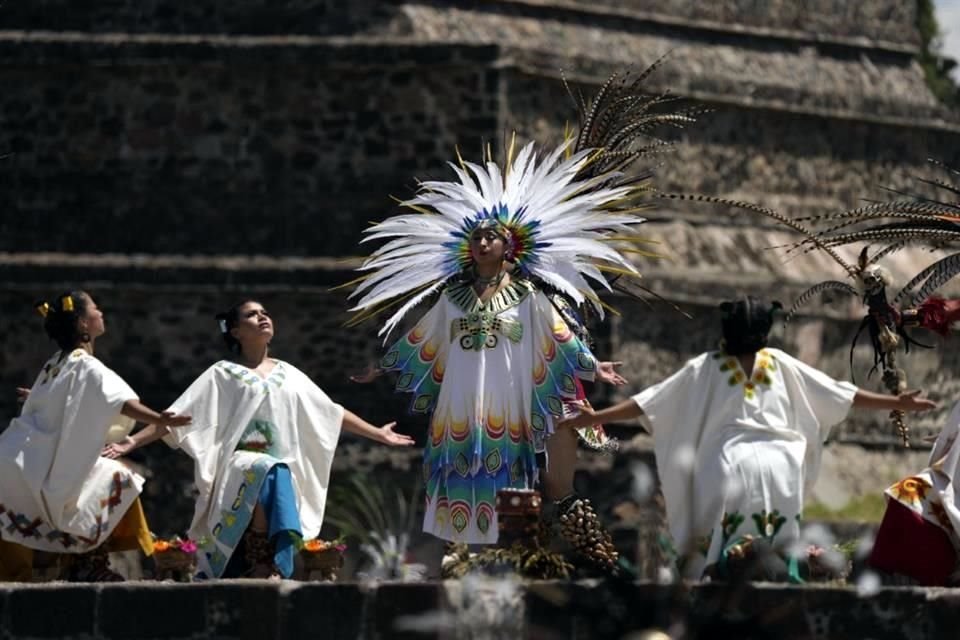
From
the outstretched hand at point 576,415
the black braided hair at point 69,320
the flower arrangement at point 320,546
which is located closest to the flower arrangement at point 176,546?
the flower arrangement at point 320,546

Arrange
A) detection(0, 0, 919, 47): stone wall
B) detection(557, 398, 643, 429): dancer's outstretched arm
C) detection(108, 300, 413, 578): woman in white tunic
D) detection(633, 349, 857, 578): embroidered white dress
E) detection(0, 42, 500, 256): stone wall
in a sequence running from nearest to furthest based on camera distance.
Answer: detection(633, 349, 857, 578): embroidered white dress → detection(557, 398, 643, 429): dancer's outstretched arm → detection(108, 300, 413, 578): woman in white tunic → detection(0, 42, 500, 256): stone wall → detection(0, 0, 919, 47): stone wall

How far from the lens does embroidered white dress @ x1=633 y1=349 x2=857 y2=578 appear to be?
1398cm

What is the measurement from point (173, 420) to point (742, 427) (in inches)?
105

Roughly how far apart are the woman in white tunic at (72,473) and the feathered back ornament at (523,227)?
1349 mm

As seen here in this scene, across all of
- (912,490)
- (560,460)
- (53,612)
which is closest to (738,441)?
(912,490)

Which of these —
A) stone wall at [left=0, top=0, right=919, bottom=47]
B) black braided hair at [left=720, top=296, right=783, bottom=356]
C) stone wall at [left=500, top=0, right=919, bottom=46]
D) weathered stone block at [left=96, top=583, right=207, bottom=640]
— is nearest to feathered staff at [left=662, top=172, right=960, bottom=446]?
black braided hair at [left=720, top=296, right=783, bottom=356]

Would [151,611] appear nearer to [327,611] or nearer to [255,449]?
[327,611]

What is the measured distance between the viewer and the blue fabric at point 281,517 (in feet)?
49.2

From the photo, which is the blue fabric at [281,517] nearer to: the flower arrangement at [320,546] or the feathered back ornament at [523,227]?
the flower arrangement at [320,546]

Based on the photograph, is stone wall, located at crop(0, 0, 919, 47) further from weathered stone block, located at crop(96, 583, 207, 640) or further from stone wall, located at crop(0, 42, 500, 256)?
weathered stone block, located at crop(96, 583, 207, 640)

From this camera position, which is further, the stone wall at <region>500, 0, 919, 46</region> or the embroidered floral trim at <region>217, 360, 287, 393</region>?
the stone wall at <region>500, 0, 919, 46</region>

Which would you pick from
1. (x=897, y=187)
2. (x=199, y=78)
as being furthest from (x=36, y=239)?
(x=897, y=187)

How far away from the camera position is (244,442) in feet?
50.3

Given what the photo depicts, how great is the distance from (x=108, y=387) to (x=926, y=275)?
396cm
